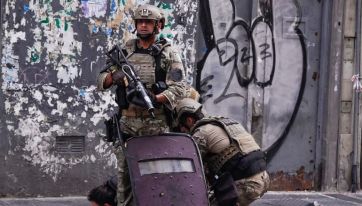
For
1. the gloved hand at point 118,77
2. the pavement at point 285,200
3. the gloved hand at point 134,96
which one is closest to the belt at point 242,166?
the gloved hand at point 134,96

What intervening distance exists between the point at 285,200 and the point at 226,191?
11.2ft

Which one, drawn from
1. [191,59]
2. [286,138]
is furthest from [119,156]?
[286,138]

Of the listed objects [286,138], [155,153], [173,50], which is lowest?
[286,138]

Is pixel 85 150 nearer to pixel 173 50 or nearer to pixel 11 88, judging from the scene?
pixel 11 88

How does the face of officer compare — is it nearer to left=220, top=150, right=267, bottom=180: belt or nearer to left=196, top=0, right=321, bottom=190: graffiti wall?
left=220, top=150, right=267, bottom=180: belt

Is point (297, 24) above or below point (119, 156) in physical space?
above

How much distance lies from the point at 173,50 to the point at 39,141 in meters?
2.67

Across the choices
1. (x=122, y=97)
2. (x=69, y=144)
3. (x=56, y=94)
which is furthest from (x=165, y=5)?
(x=122, y=97)

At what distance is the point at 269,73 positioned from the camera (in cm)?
974

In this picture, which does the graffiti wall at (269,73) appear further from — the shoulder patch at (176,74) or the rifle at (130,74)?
the rifle at (130,74)

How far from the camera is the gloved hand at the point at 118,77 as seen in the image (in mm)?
6008

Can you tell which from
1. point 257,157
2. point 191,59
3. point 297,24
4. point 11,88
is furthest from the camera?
point 297,24

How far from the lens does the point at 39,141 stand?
8594mm

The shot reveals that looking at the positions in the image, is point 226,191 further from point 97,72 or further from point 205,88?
point 205,88
